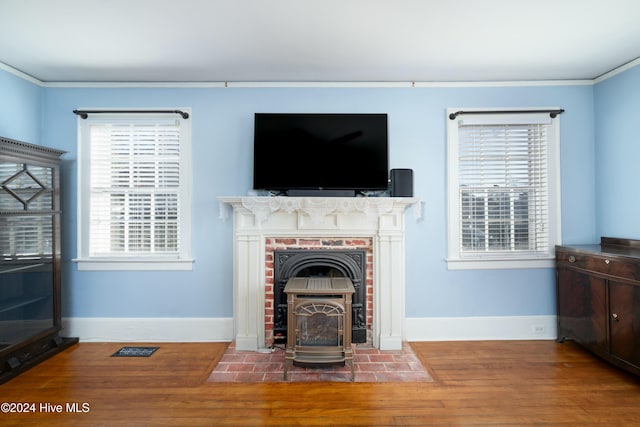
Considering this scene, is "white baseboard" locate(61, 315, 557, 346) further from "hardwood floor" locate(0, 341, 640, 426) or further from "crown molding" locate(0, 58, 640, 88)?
"crown molding" locate(0, 58, 640, 88)

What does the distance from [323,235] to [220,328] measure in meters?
1.35

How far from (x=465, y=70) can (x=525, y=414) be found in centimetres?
269

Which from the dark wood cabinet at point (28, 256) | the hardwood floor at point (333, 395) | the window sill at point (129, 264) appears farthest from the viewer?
the window sill at point (129, 264)

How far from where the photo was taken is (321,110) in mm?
3092

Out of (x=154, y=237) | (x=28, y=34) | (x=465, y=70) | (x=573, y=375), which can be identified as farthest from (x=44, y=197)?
(x=573, y=375)

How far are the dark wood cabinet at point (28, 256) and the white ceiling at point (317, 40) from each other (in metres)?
0.89

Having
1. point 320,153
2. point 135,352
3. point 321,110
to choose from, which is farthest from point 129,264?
point 321,110

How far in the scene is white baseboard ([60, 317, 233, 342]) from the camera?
121 inches

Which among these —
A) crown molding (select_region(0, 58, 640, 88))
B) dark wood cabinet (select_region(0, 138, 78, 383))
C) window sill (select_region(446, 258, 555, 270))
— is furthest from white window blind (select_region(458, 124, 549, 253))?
dark wood cabinet (select_region(0, 138, 78, 383))

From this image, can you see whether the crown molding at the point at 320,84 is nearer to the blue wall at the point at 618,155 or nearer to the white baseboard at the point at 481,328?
the blue wall at the point at 618,155

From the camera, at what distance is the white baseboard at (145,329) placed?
121 inches

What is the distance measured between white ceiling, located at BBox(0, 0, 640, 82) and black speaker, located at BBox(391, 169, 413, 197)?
0.91 m

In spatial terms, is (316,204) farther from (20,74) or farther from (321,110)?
(20,74)

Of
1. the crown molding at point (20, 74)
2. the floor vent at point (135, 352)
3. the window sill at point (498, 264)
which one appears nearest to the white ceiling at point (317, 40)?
the crown molding at point (20, 74)
